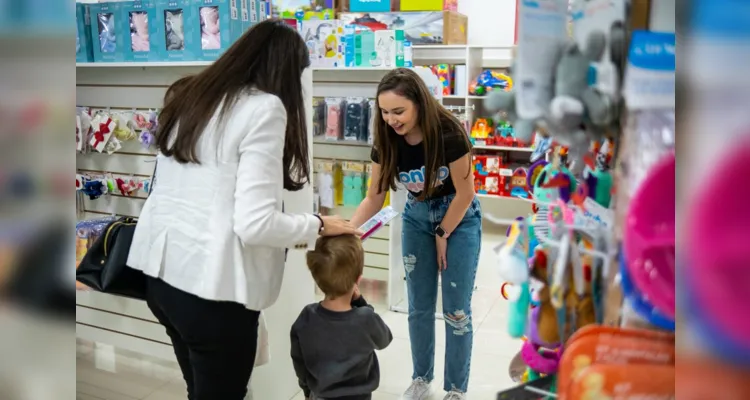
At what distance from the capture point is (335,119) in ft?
12.5

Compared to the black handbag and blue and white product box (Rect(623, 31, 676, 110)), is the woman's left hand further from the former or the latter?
blue and white product box (Rect(623, 31, 676, 110))

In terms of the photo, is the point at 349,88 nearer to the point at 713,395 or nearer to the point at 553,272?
the point at 553,272

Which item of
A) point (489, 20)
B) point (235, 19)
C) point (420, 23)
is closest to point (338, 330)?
point (235, 19)

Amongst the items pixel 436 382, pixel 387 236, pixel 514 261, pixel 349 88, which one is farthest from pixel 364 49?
pixel 514 261

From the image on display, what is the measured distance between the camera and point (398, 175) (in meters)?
2.39

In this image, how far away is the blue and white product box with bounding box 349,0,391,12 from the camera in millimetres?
6391

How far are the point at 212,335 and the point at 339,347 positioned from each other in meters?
0.38

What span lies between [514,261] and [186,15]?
2499 millimetres

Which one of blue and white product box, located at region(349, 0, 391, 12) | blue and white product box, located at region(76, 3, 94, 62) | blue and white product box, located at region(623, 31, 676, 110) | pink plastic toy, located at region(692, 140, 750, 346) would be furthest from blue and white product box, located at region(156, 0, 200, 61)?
blue and white product box, located at region(349, 0, 391, 12)

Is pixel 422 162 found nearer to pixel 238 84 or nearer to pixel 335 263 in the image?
pixel 335 263

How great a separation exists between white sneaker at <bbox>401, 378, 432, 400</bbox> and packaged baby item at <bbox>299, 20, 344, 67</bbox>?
2.07 meters

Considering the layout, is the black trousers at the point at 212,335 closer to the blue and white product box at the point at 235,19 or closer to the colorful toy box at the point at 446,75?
the blue and white product box at the point at 235,19

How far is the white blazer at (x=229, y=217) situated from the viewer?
1.46 metres

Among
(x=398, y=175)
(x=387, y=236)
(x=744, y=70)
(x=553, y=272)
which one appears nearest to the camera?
(x=744, y=70)
